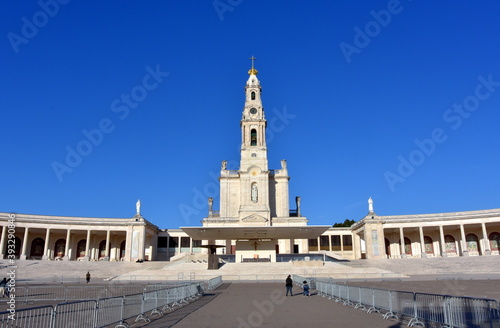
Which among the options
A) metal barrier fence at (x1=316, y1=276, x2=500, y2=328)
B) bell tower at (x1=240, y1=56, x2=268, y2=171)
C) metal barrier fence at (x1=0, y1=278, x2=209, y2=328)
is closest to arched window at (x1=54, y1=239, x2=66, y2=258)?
bell tower at (x1=240, y1=56, x2=268, y2=171)

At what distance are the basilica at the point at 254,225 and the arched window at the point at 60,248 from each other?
0.15m

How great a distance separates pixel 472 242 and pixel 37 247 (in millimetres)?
72280

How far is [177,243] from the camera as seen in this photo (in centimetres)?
7475

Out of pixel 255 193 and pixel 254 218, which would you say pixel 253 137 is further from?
pixel 254 218

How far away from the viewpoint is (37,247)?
66375 mm

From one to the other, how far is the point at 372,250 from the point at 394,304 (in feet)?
169

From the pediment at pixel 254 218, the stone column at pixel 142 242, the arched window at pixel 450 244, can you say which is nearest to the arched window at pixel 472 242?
the arched window at pixel 450 244

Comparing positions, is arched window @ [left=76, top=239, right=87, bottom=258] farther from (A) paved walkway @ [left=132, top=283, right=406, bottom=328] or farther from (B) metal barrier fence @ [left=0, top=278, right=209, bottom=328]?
(B) metal barrier fence @ [left=0, top=278, right=209, bottom=328]

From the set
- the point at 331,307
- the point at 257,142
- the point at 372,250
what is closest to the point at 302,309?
the point at 331,307

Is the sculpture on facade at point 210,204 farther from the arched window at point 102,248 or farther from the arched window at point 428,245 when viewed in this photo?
the arched window at point 428,245

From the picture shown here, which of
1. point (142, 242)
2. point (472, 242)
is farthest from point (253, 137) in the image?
point (472, 242)

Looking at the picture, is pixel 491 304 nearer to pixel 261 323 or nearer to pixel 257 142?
pixel 261 323

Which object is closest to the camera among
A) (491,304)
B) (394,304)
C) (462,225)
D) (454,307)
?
(491,304)

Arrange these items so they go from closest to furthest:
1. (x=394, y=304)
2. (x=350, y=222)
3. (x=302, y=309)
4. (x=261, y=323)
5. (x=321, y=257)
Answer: (x=261, y=323), (x=394, y=304), (x=302, y=309), (x=321, y=257), (x=350, y=222)
